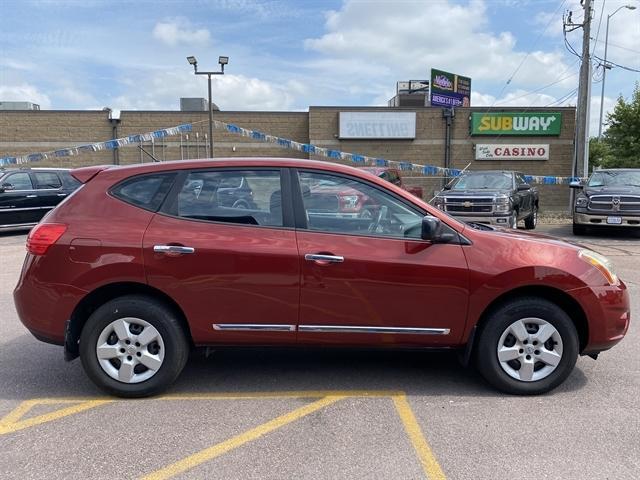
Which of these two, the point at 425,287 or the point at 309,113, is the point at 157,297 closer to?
the point at 425,287

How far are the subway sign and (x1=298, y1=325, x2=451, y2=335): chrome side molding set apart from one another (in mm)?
21363

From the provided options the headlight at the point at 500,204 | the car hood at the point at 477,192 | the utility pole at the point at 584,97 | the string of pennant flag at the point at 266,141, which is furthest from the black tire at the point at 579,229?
the string of pennant flag at the point at 266,141

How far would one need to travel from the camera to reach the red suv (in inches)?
149

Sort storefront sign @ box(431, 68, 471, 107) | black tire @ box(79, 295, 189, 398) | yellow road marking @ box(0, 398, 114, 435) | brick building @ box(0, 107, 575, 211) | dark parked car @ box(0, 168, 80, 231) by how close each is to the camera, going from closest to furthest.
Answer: yellow road marking @ box(0, 398, 114, 435), black tire @ box(79, 295, 189, 398), dark parked car @ box(0, 168, 80, 231), brick building @ box(0, 107, 575, 211), storefront sign @ box(431, 68, 471, 107)

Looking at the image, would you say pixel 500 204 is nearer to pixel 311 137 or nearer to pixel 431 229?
pixel 431 229

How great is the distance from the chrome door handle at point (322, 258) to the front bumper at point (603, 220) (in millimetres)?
11398

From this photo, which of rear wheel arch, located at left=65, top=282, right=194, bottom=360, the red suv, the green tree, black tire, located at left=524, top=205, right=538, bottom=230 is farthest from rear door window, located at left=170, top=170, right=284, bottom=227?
the green tree

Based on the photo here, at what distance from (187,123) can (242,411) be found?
879 inches

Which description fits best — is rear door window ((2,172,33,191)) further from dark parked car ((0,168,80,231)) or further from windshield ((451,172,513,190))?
windshield ((451,172,513,190))

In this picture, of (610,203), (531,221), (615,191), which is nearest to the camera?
(610,203)

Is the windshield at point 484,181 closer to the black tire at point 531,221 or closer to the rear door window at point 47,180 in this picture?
the black tire at point 531,221

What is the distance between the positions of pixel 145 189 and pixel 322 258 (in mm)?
1431

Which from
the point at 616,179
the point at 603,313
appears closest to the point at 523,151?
the point at 616,179

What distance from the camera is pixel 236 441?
3307 mm
